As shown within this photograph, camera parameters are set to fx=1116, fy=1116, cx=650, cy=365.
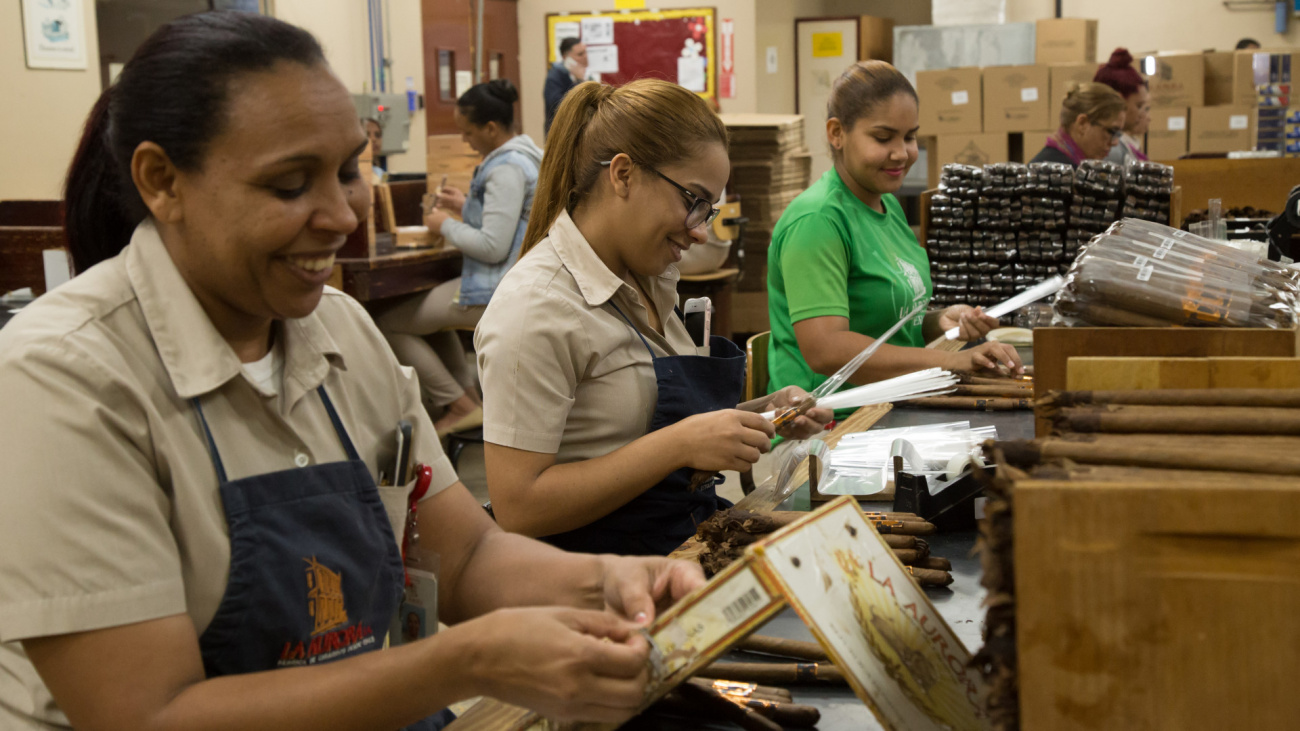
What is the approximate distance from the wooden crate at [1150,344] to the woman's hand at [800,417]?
1.35 ft

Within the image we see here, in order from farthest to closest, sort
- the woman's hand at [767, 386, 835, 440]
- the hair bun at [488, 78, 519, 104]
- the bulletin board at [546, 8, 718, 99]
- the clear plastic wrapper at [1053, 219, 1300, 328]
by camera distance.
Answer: the bulletin board at [546, 8, 718, 99] → the hair bun at [488, 78, 519, 104] → the woman's hand at [767, 386, 835, 440] → the clear plastic wrapper at [1053, 219, 1300, 328]

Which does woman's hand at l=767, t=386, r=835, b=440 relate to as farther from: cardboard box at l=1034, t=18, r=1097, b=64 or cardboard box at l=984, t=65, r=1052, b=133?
cardboard box at l=1034, t=18, r=1097, b=64

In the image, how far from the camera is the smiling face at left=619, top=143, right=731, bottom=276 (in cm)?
185

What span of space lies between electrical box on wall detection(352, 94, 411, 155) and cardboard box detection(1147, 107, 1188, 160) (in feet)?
17.7

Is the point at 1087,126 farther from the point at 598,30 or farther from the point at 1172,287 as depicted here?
the point at 598,30

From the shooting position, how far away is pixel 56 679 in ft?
3.19

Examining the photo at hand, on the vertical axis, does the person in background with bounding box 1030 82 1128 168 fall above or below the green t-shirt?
above

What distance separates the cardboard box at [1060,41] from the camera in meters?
9.12

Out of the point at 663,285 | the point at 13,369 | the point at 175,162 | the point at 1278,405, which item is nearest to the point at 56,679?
the point at 13,369

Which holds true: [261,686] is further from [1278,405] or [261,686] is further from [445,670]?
[1278,405]

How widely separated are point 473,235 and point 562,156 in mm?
3313

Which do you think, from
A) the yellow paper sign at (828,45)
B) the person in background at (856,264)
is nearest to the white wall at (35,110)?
the person in background at (856,264)

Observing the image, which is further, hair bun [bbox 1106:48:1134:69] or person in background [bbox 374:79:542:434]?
hair bun [bbox 1106:48:1134:69]

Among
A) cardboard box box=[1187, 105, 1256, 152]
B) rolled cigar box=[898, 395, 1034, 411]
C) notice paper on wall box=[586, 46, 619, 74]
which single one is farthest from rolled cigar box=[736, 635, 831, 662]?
notice paper on wall box=[586, 46, 619, 74]
